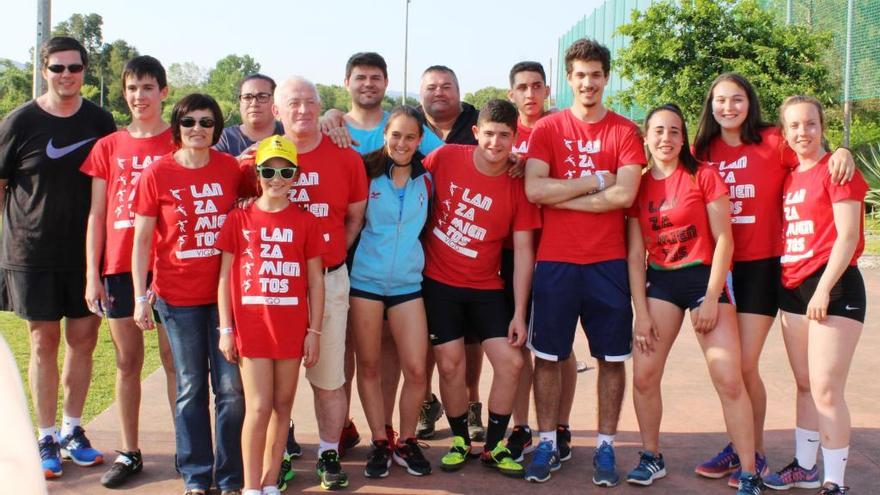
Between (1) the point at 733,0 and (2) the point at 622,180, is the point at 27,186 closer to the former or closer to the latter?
(2) the point at 622,180

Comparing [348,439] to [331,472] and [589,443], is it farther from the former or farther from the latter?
[589,443]

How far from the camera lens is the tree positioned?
18875mm

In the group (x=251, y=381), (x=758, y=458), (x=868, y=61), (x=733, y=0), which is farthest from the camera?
(x=733, y=0)

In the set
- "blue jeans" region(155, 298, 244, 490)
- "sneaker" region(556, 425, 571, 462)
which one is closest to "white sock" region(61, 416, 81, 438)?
"blue jeans" region(155, 298, 244, 490)

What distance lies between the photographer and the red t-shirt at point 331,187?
4.50 meters

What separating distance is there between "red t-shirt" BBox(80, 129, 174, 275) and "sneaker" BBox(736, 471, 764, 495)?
3.48m

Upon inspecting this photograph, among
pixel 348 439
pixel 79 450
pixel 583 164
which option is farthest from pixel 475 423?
pixel 79 450

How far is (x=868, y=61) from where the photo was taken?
714 inches

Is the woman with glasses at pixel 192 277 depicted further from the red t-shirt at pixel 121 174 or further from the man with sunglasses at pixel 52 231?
the man with sunglasses at pixel 52 231

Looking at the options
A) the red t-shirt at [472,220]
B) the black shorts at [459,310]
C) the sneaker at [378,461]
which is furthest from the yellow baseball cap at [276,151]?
the sneaker at [378,461]

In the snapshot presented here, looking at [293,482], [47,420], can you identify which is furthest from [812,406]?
[47,420]

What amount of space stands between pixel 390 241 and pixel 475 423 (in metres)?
1.56

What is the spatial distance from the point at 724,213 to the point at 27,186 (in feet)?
12.7

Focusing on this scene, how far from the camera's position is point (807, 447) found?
4.64 meters
